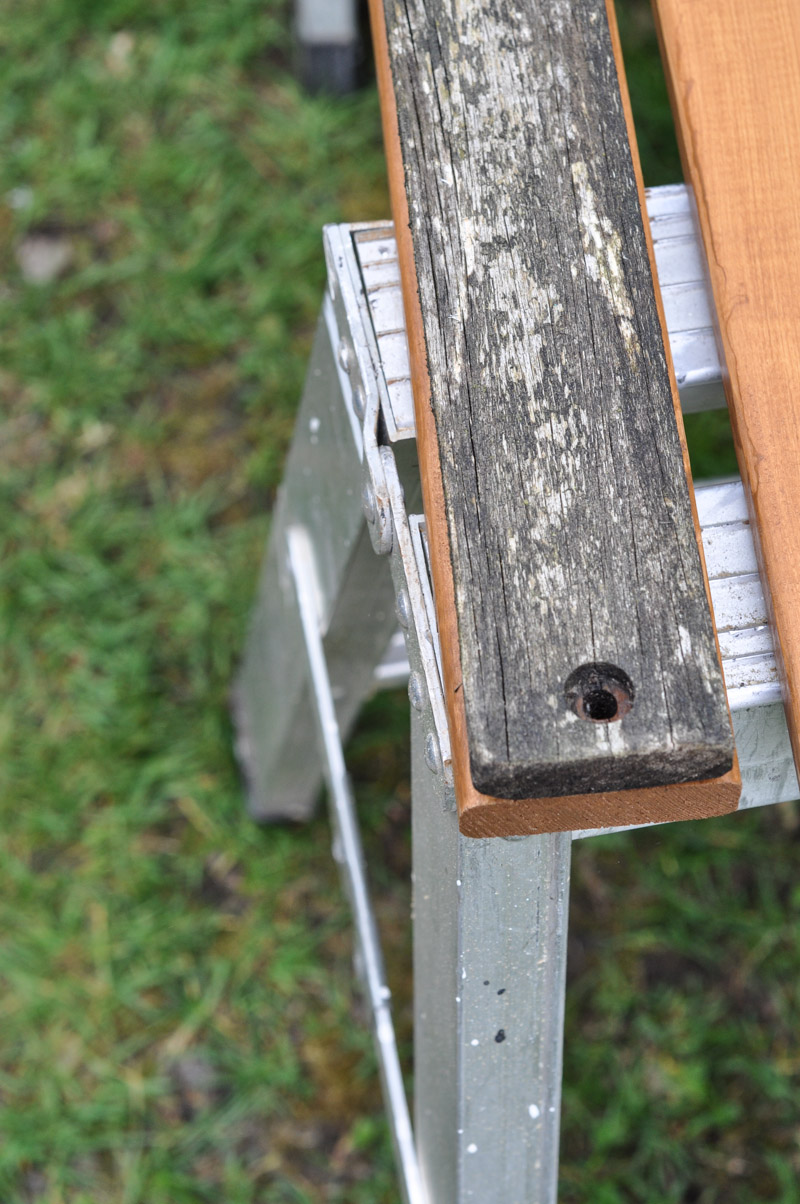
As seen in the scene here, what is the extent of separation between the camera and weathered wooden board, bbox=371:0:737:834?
0.93 m

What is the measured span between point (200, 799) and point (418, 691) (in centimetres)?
169

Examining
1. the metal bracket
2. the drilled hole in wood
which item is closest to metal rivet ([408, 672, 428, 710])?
the metal bracket

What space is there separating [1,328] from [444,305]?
227cm

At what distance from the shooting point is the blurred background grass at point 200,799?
7.86 feet

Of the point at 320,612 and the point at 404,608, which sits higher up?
the point at 404,608

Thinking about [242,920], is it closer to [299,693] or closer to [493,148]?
[299,693]

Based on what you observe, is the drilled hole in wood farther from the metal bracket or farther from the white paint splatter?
the white paint splatter

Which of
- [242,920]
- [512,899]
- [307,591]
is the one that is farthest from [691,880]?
[512,899]

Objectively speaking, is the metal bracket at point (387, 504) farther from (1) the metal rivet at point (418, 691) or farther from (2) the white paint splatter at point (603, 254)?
(2) the white paint splatter at point (603, 254)

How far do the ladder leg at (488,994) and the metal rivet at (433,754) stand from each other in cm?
3

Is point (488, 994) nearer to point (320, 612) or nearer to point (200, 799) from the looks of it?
point (320, 612)

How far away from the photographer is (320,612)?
182 centimetres

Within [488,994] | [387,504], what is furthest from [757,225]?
[488,994]

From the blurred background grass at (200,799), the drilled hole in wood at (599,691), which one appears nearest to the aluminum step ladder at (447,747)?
the drilled hole in wood at (599,691)
